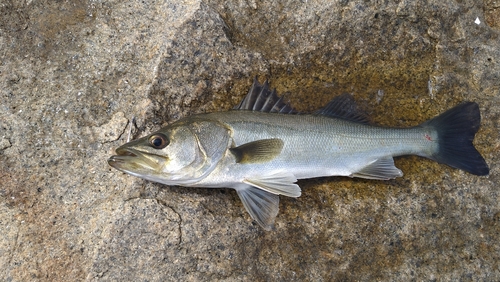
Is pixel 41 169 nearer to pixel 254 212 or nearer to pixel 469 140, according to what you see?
pixel 254 212

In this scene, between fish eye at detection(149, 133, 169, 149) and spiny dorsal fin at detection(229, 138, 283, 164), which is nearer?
fish eye at detection(149, 133, 169, 149)

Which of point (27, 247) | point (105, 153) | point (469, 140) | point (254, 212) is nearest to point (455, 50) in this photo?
point (469, 140)

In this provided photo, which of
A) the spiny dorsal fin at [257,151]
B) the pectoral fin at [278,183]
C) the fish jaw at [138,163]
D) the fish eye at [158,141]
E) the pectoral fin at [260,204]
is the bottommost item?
the pectoral fin at [260,204]

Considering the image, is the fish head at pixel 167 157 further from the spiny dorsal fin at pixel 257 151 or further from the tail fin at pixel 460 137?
the tail fin at pixel 460 137

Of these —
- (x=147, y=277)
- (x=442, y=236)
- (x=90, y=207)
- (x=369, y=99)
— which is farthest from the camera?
(x=369, y=99)

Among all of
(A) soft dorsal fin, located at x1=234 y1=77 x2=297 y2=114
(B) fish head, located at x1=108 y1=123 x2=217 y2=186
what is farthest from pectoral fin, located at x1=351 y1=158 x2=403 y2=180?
(B) fish head, located at x1=108 y1=123 x2=217 y2=186

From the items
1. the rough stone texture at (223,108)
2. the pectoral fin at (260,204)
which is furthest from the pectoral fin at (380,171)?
the pectoral fin at (260,204)

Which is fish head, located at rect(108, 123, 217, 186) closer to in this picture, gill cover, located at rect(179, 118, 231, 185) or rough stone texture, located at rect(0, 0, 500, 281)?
gill cover, located at rect(179, 118, 231, 185)
